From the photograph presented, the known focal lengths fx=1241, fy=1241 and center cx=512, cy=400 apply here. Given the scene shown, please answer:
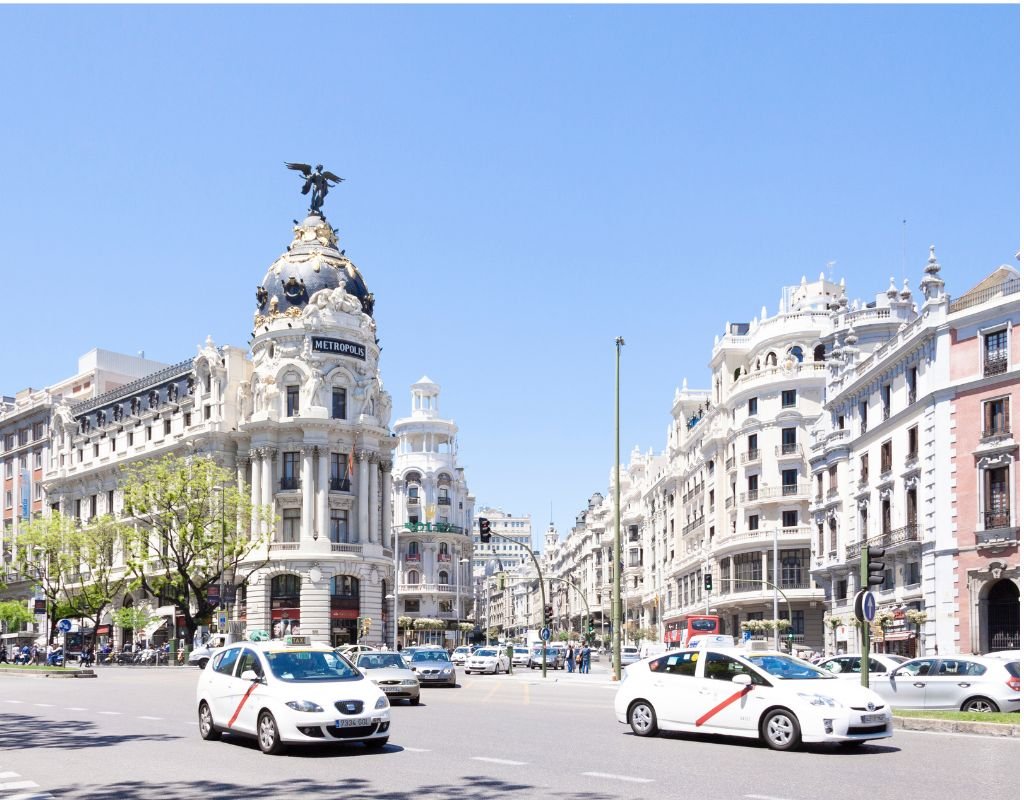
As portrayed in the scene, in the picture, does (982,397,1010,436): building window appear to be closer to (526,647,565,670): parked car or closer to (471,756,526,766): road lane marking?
(471,756,526,766): road lane marking

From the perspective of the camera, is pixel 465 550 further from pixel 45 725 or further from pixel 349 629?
pixel 45 725

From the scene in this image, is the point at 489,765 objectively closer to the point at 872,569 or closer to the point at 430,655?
the point at 872,569

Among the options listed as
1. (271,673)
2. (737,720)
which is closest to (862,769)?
(737,720)

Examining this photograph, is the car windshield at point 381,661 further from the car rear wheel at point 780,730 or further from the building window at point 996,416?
the building window at point 996,416

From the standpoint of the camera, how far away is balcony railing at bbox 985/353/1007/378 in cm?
4244

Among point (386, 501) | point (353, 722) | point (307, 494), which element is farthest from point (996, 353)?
point (386, 501)

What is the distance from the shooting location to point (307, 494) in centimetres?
7731

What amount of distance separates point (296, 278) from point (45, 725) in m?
59.4

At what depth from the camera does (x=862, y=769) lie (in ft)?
49.9

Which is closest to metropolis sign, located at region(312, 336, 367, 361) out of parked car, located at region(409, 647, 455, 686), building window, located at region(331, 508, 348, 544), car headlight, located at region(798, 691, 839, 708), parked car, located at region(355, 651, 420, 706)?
building window, located at region(331, 508, 348, 544)

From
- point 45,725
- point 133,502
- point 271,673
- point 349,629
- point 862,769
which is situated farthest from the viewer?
point 349,629

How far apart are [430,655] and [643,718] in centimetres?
2189

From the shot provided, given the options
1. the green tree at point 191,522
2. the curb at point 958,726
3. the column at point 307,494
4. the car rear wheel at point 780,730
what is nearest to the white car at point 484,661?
the green tree at point 191,522

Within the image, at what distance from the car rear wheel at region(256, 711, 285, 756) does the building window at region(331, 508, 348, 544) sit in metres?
A: 62.2
